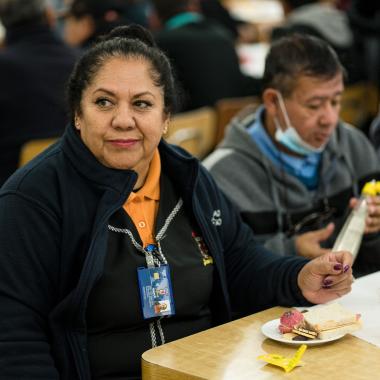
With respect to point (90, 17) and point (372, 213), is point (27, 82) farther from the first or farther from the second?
point (372, 213)

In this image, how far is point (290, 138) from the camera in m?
3.18

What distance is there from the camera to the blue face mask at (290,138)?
3166mm

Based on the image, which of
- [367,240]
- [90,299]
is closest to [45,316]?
[90,299]

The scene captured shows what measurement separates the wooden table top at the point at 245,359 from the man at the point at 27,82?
7.09 feet

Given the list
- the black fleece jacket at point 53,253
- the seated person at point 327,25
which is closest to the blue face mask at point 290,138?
the black fleece jacket at point 53,253

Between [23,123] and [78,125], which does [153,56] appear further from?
[23,123]

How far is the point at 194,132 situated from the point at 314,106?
1166 mm

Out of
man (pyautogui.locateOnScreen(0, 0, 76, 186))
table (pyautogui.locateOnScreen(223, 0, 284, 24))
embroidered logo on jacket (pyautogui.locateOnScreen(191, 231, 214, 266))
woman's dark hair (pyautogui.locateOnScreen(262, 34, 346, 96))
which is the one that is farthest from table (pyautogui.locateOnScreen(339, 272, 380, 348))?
table (pyautogui.locateOnScreen(223, 0, 284, 24))

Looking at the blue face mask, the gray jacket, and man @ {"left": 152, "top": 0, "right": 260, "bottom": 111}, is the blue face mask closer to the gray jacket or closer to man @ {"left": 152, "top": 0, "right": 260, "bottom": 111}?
the gray jacket

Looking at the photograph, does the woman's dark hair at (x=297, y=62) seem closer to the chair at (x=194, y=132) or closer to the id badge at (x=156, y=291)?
the chair at (x=194, y=132)

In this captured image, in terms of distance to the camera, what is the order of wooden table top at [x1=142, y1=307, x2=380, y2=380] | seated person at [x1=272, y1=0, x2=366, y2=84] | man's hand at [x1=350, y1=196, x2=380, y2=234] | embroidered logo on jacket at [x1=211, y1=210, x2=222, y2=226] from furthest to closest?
seated person at [x1=272, y1=0, x2=366, y2=84] → man's hand at [x1=350, y1=196, x2=380, y2=234] → embroidered logo on jacket at [x1=211, y1=210, x2=222, y2=226] → wooden table top at [x1=142, y1=307, x2=380, y2=380]

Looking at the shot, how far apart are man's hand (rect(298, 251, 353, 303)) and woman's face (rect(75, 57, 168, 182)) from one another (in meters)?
0.56

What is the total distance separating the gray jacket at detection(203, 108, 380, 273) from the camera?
10.2 ft

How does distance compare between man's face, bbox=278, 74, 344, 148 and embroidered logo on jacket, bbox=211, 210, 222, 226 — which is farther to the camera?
man's face, bbox=278, 74, 344, 148
